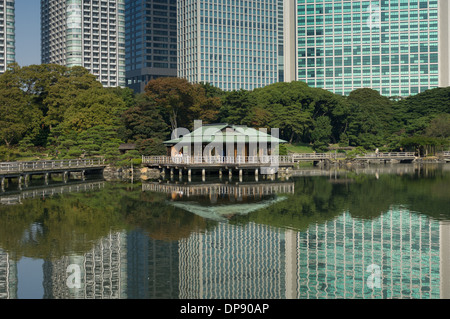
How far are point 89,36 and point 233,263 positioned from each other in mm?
165749

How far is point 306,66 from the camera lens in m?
154

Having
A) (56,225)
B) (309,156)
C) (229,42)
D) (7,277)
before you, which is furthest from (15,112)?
(229,42)

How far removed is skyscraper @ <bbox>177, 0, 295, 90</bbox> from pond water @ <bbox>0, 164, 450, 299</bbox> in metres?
116

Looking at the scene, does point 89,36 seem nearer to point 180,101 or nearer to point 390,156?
point 180,101

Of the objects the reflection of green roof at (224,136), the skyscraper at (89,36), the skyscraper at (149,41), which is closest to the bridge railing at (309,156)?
the reflection of green roof at (224,136)

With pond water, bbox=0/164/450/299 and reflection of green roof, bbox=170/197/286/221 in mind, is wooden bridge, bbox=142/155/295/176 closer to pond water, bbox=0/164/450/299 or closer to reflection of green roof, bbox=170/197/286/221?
pond water, bbox=0/164/450/299

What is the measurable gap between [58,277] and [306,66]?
463 ft

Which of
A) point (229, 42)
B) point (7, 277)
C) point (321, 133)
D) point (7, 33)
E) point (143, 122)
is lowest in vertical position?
point (7, 277)

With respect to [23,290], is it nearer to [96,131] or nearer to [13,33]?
[96,131]

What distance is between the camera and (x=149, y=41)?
582 feet

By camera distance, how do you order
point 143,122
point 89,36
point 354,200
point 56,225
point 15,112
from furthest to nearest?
1. point 89,36
2. point 15,112
3. point 143,122
4. point 354,200
5. point 56,225

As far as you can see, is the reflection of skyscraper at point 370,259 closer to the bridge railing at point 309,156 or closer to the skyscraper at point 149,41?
the bridge railing at point 309,156

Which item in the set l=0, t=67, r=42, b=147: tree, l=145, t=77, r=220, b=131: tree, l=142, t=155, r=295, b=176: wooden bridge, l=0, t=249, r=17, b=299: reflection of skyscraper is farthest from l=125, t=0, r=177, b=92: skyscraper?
l=0, t=249, r=17, b=299: reflection of skyscraper

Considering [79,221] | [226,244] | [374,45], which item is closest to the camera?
[226,244]
